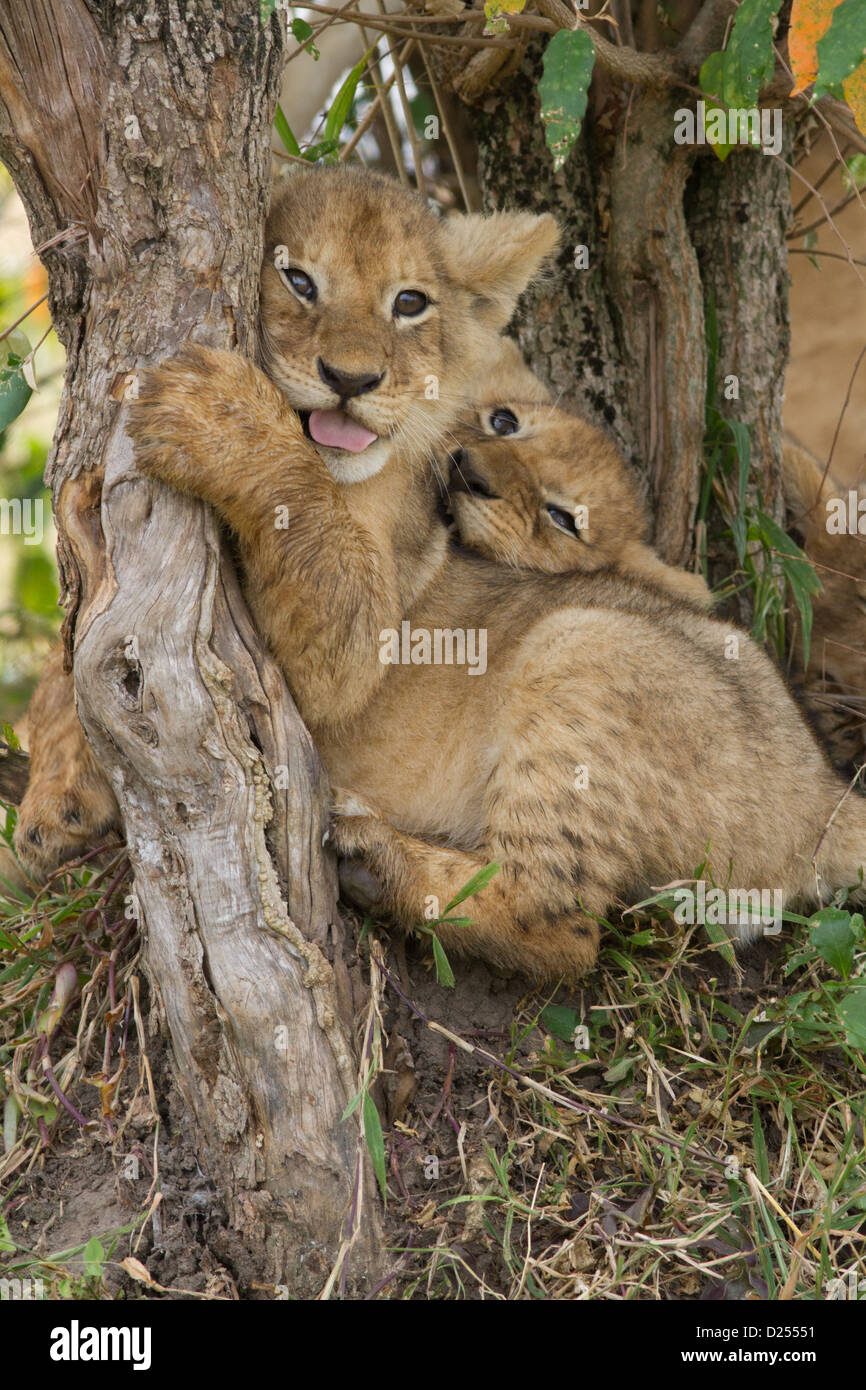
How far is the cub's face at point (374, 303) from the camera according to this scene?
392 cm

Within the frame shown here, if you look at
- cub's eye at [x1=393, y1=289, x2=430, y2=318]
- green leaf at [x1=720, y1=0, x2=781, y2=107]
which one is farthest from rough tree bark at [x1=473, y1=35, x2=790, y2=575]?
green leaf at [x1=720, y1=0, x2=781, y2=107]

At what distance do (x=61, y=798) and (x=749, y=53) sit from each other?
3.18 metres

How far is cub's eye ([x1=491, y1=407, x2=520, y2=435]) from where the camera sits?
522 cm

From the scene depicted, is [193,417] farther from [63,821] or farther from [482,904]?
[482,904]

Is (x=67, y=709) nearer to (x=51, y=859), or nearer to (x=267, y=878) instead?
(x=51, y=859)

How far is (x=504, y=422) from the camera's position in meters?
5.23

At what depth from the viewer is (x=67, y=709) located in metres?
4.44

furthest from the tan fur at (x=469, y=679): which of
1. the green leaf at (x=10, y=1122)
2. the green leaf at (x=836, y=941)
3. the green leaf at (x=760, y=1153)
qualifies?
the green leaf at (x=10, y=1122)

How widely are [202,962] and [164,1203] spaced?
27.1 inches

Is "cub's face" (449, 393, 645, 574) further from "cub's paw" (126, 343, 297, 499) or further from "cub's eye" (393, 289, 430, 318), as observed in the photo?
"cub's paw" (126, 343, 297, 499)

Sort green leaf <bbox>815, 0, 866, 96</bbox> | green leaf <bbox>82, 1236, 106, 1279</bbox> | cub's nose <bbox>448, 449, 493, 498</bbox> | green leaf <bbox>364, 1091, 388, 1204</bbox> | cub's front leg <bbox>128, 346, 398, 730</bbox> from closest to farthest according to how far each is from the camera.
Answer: green leaf <bbox>815, 0, 866, 96</bbox> < green leaf <bbox>82, 1236, 106, 1279</bbox> < green leaf <bbox>364, 1091, 388, 1204</bbox> < cub's front leg <bbox>128, 346, 398, 730</bbox> < cub's nose <bbox>448, 449, 493, 498</bbox>

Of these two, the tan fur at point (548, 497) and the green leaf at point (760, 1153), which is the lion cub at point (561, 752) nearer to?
the tan fur at point (548, 497)

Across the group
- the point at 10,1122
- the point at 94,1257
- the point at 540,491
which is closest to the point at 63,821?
the point at 10,1122

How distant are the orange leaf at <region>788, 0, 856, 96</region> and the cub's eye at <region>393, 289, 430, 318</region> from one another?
144 centimetres
